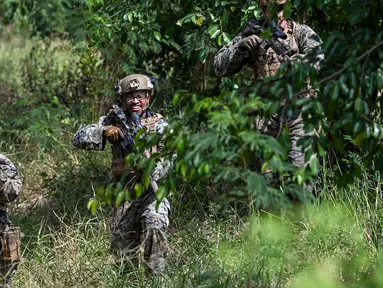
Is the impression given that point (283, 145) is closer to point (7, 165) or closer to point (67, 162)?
point (7, 165)

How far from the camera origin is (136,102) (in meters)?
7.06

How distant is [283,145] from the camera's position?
4.41 m

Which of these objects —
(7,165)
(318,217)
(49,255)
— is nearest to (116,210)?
(49,255)

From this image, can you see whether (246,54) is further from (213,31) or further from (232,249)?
(232,249)

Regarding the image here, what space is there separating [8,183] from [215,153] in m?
2.53

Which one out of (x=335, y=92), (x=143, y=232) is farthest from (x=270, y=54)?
(x=335, y=92)

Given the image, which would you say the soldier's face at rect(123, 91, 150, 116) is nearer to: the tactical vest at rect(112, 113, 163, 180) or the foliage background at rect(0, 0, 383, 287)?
the tactical vest at rect(112, 113, 163, 180)

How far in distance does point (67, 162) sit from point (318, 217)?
12.4ft

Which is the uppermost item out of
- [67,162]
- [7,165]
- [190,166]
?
[190,166]

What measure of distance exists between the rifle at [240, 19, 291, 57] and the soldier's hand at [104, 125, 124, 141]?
1142mm

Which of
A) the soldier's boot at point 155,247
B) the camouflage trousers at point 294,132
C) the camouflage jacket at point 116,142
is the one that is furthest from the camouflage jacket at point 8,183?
the camouflage trousers at point 294,132

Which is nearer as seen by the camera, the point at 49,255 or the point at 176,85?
the point at 49,255

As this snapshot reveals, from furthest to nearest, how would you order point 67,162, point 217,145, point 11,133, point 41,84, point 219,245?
point 41,84 → point 11,133 → point 67,162 → point 219,245 → point 217,145

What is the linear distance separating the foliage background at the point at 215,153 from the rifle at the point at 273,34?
265 millimetres
